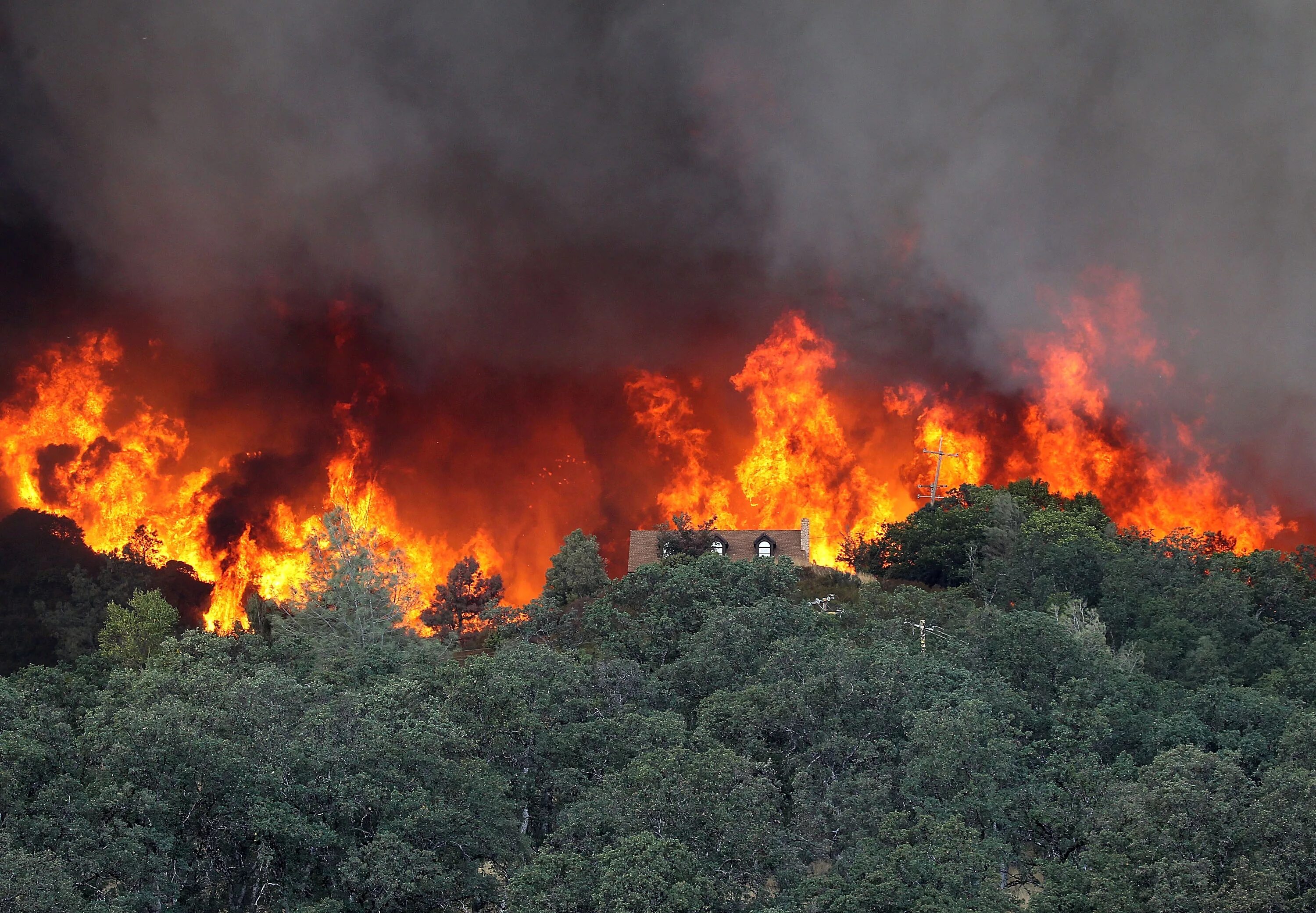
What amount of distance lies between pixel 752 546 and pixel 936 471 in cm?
1992

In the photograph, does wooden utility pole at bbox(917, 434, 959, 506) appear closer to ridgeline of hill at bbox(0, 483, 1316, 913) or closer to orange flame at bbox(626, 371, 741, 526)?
orange flame at bbox(626, 371, 741, 526)

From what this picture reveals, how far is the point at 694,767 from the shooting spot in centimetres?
3881

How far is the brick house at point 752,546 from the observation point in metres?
86.8

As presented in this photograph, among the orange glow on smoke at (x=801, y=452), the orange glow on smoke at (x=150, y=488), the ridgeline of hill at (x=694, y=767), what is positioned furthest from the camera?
the orange glow on smoke at (x=150, y=488)

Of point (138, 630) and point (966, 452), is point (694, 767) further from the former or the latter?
point (966, 452)

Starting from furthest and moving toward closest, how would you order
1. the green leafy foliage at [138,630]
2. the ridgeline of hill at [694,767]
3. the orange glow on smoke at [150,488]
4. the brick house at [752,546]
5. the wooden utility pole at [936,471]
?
1. the orange glow on smoke at [150,488]
2. the wooden utility pole at [936,471]
3. the brick house at [752,546]
4. the green leafy foliage at [138,630]
5. the ridgeline of hill at [694,767]

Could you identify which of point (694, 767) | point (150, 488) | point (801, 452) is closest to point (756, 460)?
point (801, 452)

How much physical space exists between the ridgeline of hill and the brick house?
2325 centimetres

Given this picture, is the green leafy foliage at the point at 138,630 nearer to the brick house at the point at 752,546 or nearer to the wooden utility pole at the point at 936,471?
the brick house at the point at 752,546

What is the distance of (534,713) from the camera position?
1753 inches

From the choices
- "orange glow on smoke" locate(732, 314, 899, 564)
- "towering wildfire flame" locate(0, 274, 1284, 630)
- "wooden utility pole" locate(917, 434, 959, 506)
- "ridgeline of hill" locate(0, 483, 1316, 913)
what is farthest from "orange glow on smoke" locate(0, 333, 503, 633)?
"ridgeline of hill" locate(0, 483, 1316, 913)

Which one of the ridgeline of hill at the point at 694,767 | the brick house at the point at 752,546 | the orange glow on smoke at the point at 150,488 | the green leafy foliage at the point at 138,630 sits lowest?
the ridgeline of hill at the point at 694,767

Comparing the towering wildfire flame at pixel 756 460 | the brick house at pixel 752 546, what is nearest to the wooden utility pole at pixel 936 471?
the towering wildfire flame at pixel 756 460

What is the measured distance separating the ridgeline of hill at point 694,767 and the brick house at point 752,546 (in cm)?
2325
